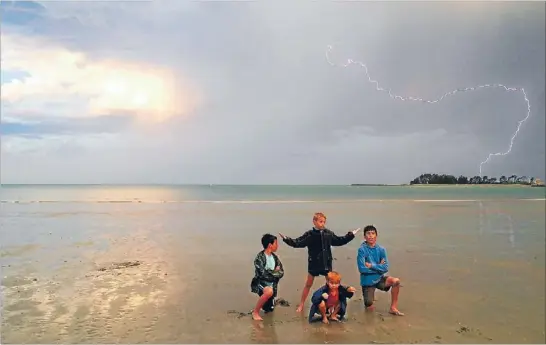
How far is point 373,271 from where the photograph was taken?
7973 millimetres

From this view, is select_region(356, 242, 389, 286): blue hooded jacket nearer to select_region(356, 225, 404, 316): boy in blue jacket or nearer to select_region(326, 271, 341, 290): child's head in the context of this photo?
select_region(356, 225, 404, 316): boy in blue jacket

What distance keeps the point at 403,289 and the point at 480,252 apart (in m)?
5.73


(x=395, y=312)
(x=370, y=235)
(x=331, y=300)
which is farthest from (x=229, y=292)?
(x=395, y=312)

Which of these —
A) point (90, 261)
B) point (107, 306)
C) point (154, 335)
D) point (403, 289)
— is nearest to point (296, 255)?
point (403, 289)

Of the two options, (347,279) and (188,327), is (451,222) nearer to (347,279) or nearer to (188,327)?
(347,279)

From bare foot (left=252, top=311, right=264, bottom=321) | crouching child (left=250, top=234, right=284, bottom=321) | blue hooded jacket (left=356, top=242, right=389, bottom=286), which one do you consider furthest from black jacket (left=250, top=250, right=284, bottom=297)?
blue hooded jacket (left=356, top=242, right=389, bottom=286)

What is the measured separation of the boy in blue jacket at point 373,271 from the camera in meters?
7.91

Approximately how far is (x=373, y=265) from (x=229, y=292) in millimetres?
2802

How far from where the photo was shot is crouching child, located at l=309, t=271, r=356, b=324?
23.7 feet

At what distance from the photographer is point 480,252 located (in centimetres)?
1409

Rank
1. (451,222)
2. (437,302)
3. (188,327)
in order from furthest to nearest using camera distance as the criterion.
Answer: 1. (451,222)
2. (437,302)
3. (188,327)

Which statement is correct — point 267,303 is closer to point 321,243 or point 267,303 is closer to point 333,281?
point 333,281

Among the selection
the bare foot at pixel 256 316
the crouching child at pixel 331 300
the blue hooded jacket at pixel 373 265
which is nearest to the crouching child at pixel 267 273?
the bare foot at pixel 256 316

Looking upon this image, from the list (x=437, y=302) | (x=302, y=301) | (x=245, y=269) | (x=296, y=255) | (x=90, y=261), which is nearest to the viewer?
(x=302, y=301)
